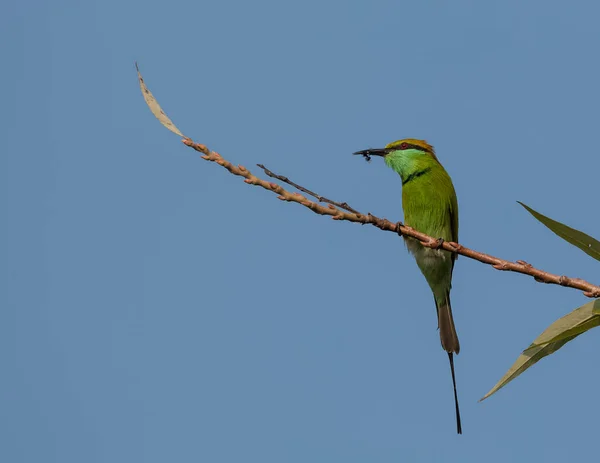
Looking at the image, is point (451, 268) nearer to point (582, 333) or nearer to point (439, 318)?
point (439, 318)

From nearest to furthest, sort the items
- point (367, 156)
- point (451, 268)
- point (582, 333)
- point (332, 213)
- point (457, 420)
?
point (582, 333) → point (332, 213) → point (457, 420) → point (367, 156) → point (451, 268)

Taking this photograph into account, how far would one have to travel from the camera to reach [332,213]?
67.1 inches

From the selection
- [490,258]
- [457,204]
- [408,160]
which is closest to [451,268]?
[457,204]

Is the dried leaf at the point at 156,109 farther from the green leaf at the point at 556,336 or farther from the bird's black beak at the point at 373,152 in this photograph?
the bird's black beak at the point at 373,152

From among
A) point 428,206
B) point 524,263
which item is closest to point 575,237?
point 524,263

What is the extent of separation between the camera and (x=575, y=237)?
1619 mm

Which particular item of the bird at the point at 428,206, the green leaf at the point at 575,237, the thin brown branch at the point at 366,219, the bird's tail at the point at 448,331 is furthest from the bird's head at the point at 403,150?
the green leaf at the point at 575,237

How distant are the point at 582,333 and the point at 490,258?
10.8 inches

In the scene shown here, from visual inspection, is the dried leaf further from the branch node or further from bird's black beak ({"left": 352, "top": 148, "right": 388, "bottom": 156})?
bird's black beak ({"left": 352, "top": 148, "right": 388, "bottom": 156})

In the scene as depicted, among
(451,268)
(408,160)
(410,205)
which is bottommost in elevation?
(451,268)

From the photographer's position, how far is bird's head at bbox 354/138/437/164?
433 centimetres

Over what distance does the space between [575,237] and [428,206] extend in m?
2.62

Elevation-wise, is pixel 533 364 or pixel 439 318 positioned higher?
pixel 439 318

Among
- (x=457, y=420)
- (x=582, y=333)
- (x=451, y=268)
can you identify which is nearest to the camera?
(x=582, y=333)
